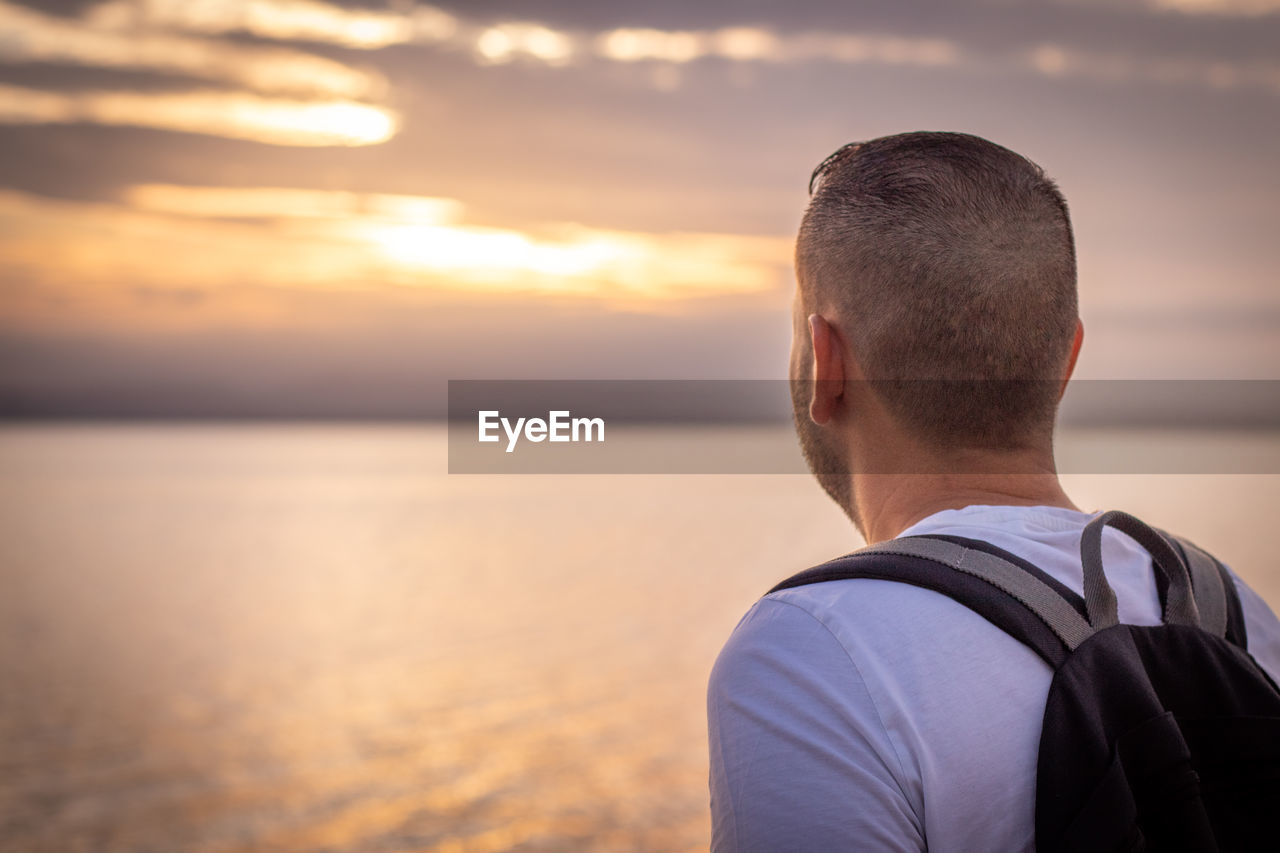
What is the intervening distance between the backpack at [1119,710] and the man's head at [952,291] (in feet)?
1.08

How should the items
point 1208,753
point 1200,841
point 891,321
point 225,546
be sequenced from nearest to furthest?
point 1200,841 → point 1208,753 → point 891,321 → point 225,546

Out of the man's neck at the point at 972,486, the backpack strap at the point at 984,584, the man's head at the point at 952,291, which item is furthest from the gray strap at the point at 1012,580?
the man's head at the point at 952,291

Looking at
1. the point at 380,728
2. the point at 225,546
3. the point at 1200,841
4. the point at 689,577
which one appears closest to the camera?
the point at 1200,841

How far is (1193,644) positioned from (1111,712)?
26 centimetres

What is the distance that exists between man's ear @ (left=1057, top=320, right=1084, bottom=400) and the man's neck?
15 centimetres

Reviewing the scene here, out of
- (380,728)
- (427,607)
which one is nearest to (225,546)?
(427,607)

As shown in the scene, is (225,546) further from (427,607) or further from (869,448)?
(869,448)

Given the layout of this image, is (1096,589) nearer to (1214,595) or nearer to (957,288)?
(1214,595)

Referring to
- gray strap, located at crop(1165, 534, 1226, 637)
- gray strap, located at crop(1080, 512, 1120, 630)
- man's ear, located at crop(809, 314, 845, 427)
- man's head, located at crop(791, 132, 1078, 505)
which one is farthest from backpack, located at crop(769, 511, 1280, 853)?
man's ear, located at crop(809, 314, 845, 427)

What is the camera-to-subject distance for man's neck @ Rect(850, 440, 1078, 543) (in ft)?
6.08

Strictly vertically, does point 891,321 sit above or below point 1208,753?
above

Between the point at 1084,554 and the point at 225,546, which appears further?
the point at 225,546

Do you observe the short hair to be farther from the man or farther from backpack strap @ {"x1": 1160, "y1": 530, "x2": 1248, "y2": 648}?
backpack strap @ {"x1": 1160, "y1": 530, "x2": 1248, "y2": 648}

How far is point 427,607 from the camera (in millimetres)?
25078
